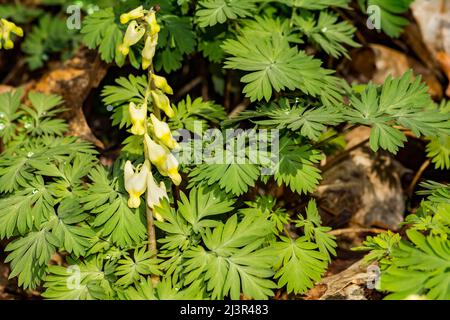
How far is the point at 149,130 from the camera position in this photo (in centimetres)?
286

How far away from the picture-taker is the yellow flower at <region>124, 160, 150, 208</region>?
287 centimetres

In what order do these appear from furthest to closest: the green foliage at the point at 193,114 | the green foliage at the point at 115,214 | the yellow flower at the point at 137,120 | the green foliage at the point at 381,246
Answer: the green foliage at the point at 193,114
the green foliage at the point at 115,214
the green foliage at the point at 381,246
the yellow flower at the point at 137,120

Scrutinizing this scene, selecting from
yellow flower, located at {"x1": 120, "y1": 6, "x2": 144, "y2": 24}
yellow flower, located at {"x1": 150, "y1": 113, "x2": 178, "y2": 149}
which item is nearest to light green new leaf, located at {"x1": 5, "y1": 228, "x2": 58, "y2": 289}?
yellow flower, located at {"x1": 150, "y1": 113, "x2": 178, "y2": 149}

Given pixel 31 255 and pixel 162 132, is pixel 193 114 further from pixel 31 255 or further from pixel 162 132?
pixel 31 255

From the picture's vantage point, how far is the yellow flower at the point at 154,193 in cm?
292

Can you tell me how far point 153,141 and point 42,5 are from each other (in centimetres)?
336

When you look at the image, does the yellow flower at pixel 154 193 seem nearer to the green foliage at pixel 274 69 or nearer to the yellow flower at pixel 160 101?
the yellow flower at pixel 160 101

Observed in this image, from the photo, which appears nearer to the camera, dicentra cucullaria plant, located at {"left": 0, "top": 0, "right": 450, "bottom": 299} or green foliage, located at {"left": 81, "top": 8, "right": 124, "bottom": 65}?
dicentra cucullaria plant, located at {"left": 0, "top": 0, "right": 450, "bottom": 299}

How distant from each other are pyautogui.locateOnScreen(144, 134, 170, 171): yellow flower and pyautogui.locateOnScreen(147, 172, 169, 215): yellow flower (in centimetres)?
14

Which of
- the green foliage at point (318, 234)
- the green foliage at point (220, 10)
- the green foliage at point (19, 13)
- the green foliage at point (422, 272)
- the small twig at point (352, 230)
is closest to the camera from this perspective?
the green foliage at point (422, 272)

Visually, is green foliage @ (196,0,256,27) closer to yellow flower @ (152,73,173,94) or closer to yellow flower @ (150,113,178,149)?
yellow flower @ (152,73,173,94)

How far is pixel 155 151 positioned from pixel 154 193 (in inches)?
10.7

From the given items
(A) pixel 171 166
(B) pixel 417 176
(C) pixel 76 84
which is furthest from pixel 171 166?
(B) pixel 417 176

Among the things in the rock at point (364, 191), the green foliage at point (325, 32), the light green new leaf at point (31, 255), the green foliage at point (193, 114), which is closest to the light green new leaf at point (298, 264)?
the green foliage at point (193, 114)
